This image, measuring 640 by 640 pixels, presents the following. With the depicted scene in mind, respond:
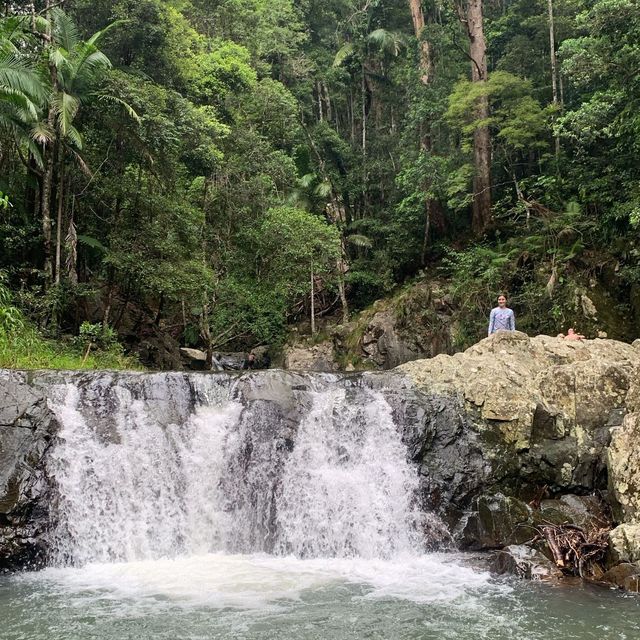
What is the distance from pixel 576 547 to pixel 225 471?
5481 mm

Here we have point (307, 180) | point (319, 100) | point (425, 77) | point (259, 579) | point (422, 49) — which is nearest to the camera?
point (259, 579)

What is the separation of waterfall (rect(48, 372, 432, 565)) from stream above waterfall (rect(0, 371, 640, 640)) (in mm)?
21

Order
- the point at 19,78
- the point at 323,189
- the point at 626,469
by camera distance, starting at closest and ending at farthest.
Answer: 1. the point at 626,469
2. the point at 19,78
3. the point at 323,189

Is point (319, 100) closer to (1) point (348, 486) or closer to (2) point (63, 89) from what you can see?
(2) point (63, 89)

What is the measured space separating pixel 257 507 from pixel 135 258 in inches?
367

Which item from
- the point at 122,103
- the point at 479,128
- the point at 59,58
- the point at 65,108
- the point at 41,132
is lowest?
the point at 41,132

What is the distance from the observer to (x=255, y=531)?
9.66m

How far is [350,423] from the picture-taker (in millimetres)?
10953

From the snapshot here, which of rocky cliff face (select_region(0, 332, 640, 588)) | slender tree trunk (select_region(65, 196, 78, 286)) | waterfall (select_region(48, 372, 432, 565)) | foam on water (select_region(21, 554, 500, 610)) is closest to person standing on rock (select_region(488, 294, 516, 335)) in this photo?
rocky cliff face (select_region(0, 332, 640, 588))

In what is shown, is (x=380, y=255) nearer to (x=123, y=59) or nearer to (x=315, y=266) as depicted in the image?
(x=315, y=266)

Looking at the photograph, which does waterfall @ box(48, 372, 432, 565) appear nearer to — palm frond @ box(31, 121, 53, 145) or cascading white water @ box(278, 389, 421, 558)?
cascading white water @ box(278, 389, 421, 558)

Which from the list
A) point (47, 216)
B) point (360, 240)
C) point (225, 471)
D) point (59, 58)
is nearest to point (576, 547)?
point (225, 471)

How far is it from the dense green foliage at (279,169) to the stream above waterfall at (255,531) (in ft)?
12.9

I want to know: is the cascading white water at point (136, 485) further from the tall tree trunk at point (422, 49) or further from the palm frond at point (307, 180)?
the tall tree trunk at point (422, 49)
